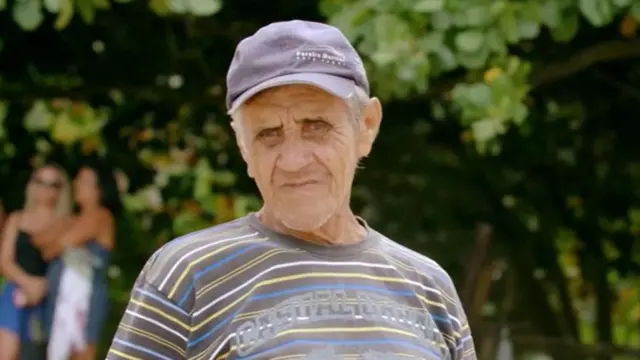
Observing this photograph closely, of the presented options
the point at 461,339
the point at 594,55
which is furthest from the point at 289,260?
the point at 594,55

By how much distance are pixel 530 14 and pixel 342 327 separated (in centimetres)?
278

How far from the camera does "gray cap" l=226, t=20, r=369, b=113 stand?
6.28 feet

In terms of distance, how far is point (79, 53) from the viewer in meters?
6.30

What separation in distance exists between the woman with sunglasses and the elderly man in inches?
187

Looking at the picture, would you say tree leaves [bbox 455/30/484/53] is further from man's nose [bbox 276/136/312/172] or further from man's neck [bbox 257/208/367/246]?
man's nose [bbox 276/136/312/172]

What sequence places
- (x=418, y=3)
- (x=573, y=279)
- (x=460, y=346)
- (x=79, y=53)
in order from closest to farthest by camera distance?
(x=460, y=346)
(x=418, y=3)
(x=79, y=53)
(x=573, y=279)

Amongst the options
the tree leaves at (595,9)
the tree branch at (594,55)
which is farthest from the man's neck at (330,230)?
the tree branch at (594,55)

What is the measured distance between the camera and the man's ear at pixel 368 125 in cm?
204

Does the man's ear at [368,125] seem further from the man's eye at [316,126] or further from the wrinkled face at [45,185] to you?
the wrinkled face at [45,185]

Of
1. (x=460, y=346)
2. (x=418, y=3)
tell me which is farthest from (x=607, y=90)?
(x=460, y=346)

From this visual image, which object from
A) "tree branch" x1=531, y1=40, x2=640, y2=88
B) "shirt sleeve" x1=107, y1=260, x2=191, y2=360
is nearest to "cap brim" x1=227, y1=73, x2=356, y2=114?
"shirt sleeve" x1=107, y1=260, x2=191, y2=360

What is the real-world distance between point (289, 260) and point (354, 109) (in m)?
0.25

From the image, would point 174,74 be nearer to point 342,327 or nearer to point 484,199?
point 484,199

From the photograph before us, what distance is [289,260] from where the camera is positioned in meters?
1.94
